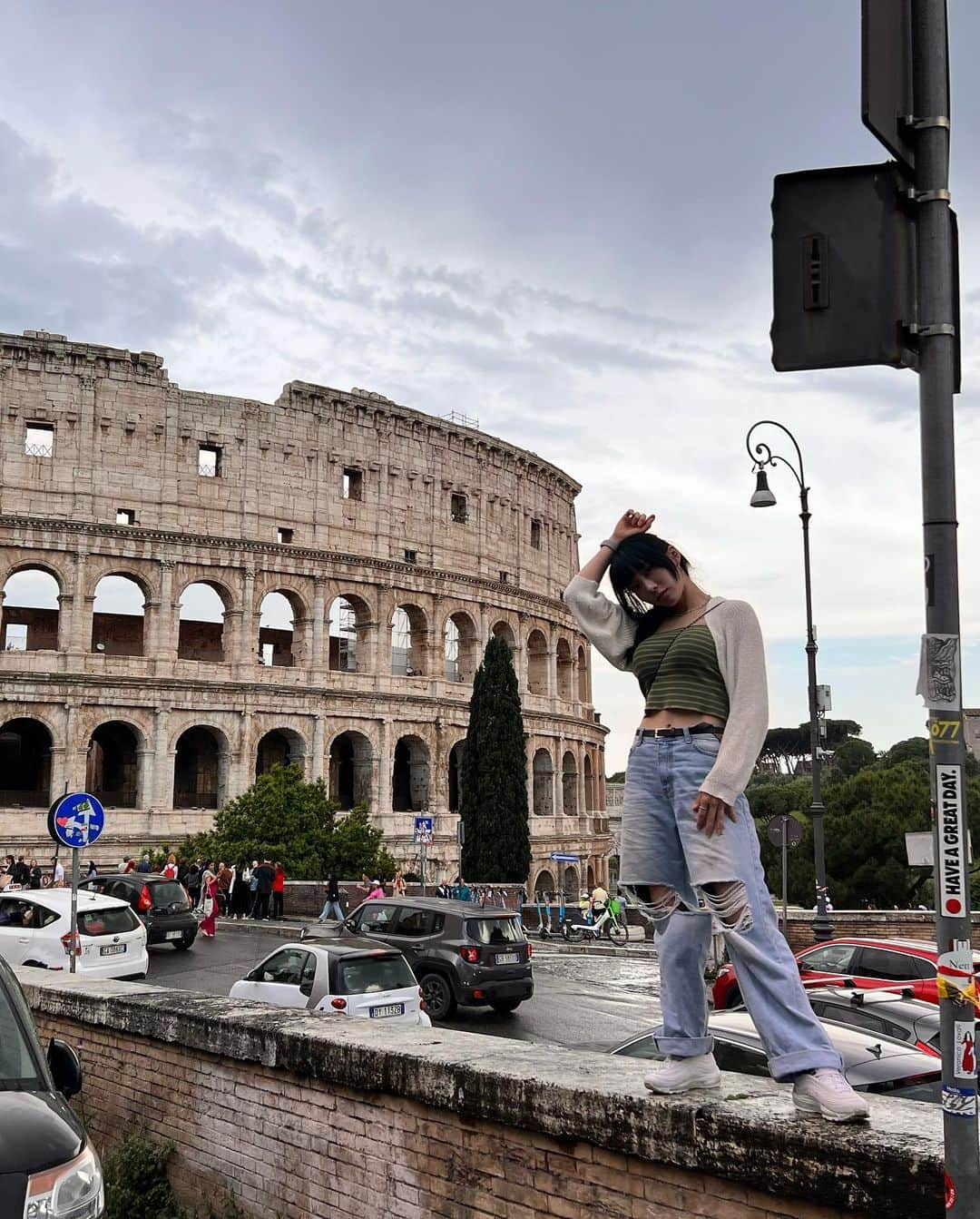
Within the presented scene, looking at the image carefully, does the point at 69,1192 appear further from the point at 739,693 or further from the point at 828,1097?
the point at 739,693

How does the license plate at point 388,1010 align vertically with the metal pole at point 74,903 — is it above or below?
below

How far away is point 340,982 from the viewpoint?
12055 mm

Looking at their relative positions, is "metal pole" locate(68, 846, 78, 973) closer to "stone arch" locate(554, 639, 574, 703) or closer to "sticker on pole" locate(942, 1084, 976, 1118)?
"sticker on pole" locate(942, 1084, 976, 1118)

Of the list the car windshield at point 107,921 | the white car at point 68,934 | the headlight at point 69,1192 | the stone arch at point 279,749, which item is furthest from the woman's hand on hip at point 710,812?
the stone arch at point 279,749

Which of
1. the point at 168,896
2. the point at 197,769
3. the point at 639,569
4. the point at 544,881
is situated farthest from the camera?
the point at 544,881

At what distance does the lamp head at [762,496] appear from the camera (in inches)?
832

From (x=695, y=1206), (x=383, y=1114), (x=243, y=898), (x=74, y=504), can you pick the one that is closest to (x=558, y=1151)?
(x=695, y=1206)

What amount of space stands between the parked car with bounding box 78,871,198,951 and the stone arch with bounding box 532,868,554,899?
2923 centimetres

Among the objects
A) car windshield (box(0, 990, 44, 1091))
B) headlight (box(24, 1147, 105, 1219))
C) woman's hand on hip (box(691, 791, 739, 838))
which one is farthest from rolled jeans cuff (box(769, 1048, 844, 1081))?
car windshield (box(0, 990, 44, 1091))

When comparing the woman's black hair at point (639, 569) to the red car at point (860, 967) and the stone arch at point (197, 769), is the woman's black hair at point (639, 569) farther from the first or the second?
the stone arch at point (197, 769)

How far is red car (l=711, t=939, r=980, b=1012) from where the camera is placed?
512 inches

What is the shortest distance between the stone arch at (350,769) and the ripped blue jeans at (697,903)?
1594 inches

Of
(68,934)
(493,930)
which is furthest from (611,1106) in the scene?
(68,934)

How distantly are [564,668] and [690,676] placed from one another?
55.7 meters
